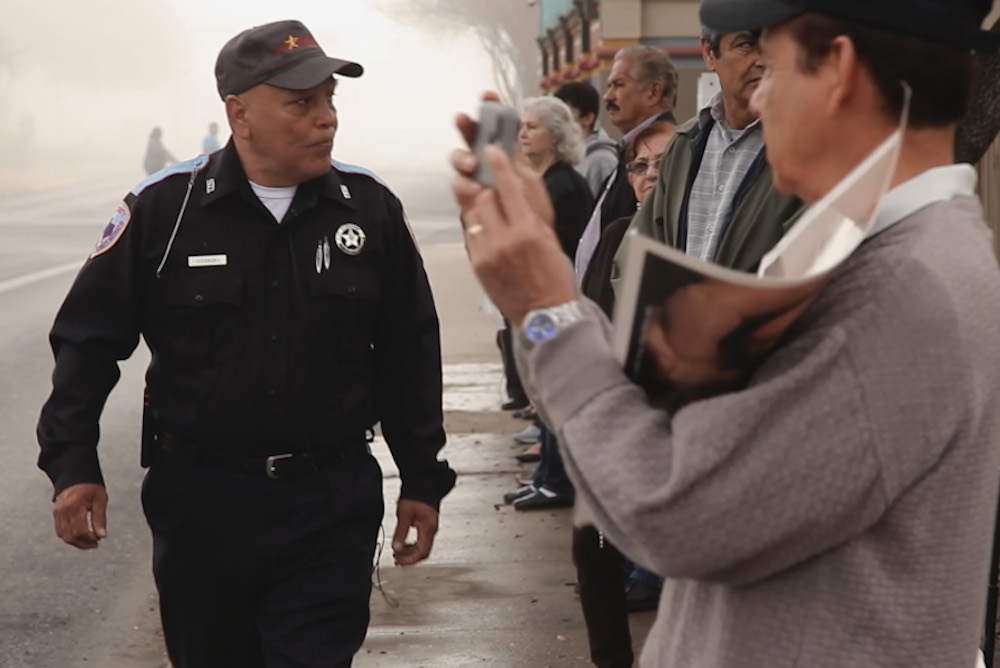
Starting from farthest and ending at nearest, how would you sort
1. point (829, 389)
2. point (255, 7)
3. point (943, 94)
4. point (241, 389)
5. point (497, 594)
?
point (497, 594) < point (255, 7) < point (241, 389) < point (943, 94) < point (829, 389)

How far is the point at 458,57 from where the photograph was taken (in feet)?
12.0

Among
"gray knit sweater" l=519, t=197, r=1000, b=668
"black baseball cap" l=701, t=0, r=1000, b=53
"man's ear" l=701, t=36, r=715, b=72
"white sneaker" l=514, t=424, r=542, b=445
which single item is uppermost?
"black baseball cap" l=701, t=0, r=1000, b=53

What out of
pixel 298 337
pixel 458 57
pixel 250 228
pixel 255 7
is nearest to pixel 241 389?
pixel 298 337

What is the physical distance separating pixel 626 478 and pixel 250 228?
93.5 inches

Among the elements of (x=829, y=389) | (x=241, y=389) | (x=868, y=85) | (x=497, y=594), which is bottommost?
(x=497, y=594)

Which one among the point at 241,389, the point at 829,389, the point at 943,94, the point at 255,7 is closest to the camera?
the point at 829,389

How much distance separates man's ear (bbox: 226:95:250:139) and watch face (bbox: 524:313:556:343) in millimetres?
2449

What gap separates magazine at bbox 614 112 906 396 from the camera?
4.66 feet

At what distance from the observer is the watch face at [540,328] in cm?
153

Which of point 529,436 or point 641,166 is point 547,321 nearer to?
point 641,166

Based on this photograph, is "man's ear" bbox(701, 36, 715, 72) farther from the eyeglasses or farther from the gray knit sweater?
the gray knit sweater

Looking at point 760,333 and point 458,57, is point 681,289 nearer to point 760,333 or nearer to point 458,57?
point 760,333

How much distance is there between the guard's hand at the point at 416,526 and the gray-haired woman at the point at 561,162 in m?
3.40

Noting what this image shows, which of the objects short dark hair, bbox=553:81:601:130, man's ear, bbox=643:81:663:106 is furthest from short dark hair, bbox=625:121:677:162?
short dark hair, bbox=553:81:601:130
